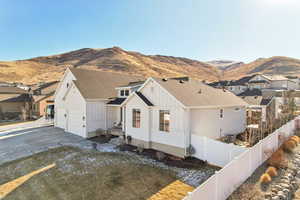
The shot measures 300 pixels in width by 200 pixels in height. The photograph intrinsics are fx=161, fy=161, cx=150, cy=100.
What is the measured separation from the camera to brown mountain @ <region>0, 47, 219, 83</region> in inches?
2963

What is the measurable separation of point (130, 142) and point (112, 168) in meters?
3.82

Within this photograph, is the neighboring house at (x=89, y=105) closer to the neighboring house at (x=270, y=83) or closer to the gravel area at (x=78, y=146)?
the gravel area at (x=78, y=146)

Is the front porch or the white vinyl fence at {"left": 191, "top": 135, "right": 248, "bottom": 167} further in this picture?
the front porch

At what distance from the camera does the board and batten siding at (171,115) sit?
31.0 feet

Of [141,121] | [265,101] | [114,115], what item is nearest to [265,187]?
[141,121]

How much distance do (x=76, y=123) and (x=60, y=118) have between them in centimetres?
439

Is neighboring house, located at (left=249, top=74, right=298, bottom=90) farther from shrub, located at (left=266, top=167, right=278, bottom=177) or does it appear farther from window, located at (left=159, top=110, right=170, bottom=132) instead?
shrub, located at (left=266, top=167, right=278, bottom=177)

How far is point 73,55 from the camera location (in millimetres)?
113250

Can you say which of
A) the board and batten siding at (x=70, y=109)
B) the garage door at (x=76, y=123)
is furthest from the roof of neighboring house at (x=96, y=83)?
the garage door at (x=76, y=123)

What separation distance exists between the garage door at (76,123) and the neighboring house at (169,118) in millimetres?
4975

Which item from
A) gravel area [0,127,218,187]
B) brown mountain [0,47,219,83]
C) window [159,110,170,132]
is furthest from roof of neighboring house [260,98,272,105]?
brown mountain [0,47,219,83]

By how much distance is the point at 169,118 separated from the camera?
9.98 m

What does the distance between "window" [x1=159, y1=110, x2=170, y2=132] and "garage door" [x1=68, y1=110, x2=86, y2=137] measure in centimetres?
785

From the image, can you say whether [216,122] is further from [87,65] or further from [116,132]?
[87,65]
